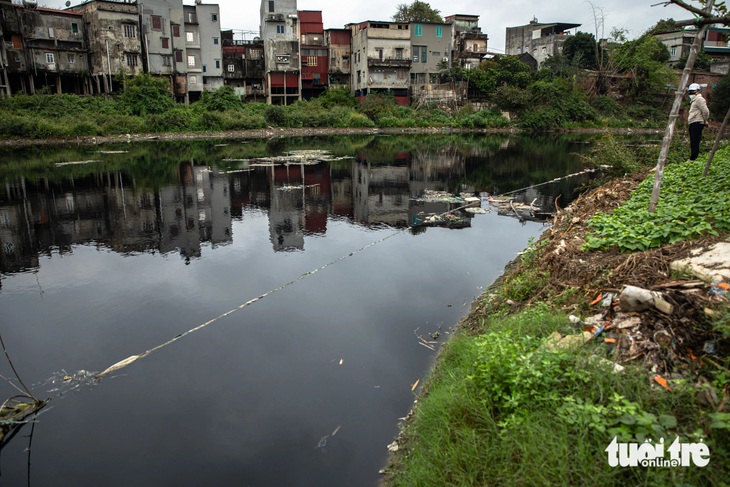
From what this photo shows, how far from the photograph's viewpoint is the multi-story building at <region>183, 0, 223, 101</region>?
156 feet

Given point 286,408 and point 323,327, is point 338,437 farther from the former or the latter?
point 323,327

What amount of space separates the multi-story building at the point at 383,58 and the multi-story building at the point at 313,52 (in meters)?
3.49

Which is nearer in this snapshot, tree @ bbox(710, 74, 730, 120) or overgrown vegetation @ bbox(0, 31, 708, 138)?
tree @ bbox(710, 74, 730, 120)

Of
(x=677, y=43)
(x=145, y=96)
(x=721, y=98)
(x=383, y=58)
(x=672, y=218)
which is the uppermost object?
(x=677, y=43)

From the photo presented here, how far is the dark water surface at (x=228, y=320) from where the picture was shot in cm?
459

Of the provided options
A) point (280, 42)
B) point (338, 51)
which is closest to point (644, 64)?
point (338, 51)

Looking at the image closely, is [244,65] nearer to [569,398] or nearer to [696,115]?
[696,115]

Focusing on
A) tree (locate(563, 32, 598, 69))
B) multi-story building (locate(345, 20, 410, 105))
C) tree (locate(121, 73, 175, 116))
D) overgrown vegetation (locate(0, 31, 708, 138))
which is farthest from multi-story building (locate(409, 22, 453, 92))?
tree (locate(121, 73, 175, 116))

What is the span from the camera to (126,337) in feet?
21.6

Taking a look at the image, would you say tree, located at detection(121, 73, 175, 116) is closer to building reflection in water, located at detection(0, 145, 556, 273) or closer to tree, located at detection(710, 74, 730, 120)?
building reflection in water, located at detection(0, 145, 556, 273)

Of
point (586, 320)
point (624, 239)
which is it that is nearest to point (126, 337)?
point (586, 320)

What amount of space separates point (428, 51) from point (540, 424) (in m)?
54.0

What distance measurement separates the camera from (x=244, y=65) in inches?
2032

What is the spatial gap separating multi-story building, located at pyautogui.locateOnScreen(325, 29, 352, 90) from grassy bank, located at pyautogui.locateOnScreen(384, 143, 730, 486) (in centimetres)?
5218
